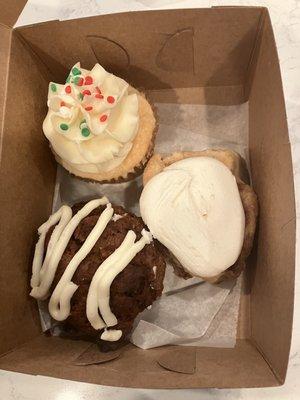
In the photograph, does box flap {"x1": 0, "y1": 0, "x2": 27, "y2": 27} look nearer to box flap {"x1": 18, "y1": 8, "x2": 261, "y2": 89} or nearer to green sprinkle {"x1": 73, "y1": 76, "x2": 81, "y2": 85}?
box flap {"x1": 18, "y1": 8, "x2": 261, "y2": 89}

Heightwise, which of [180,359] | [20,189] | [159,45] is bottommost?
[180,359]

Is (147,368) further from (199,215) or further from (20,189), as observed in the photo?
(20,189)

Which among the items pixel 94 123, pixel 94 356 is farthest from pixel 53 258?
pixel 94 123

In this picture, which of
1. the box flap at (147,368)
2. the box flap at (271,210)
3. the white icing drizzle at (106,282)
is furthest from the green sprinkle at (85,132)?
the box flap at (147,368)

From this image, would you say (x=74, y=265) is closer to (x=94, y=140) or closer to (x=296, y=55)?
(x=94, y=140)

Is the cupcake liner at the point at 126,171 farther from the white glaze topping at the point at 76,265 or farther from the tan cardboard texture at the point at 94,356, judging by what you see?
the tan cardboard texture at the point at 94,356

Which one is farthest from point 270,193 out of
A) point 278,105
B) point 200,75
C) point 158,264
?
point 200,75

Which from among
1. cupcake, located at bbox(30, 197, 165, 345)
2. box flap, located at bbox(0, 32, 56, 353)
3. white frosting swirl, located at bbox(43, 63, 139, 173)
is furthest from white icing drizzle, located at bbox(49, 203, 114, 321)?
white frosting swirl, located at bbox(43, 63, 139, 173)
